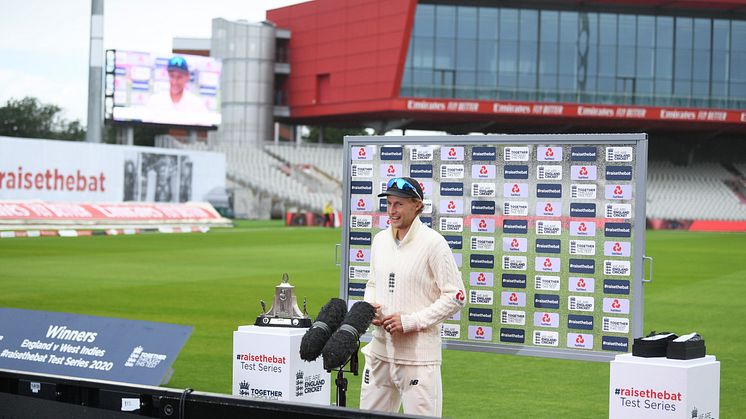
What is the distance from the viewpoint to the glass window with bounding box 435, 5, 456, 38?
253ft

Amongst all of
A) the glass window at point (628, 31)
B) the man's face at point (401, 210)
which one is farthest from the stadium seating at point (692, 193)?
the man's face at point (401, 210)

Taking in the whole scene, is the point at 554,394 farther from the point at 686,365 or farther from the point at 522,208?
the point at 686,365

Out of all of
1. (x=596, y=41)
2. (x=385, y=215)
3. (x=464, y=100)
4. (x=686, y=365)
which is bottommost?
(x=686, y=365)

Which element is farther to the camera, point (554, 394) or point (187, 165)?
point (187, 165)

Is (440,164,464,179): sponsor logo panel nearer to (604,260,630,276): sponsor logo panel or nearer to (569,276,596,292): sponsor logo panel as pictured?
(569,276,596,292): sponsor logo panel

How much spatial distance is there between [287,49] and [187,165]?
34713 millimetres

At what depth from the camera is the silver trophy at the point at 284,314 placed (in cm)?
863

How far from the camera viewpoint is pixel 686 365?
22.8 feet

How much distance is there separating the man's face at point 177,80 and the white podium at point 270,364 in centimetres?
5985

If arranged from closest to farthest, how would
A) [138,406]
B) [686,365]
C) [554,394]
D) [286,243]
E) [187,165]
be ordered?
1. [138,406]
2. [686,365]
3. [554,394]
4. [286,243]
5. [187,165]

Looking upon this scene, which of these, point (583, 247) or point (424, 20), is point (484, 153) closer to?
point (583, 247)

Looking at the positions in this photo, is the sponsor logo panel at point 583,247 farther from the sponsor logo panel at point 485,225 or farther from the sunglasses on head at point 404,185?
the sunglasses on head at point 404,185

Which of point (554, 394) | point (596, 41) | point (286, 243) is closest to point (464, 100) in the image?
point (596, 41)

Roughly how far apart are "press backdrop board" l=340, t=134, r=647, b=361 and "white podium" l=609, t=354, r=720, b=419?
159cm
